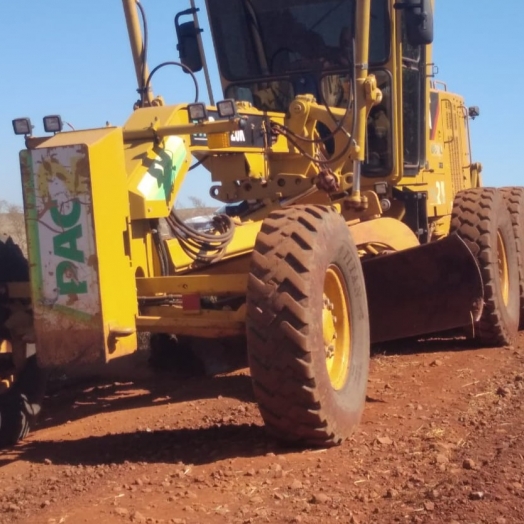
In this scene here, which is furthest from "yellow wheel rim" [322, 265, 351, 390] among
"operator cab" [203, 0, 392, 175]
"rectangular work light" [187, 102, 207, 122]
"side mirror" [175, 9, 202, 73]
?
"side mirror" [175, 9, 202, 73]

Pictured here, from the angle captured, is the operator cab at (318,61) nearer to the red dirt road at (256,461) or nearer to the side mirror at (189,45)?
the side mirror at (189,45)

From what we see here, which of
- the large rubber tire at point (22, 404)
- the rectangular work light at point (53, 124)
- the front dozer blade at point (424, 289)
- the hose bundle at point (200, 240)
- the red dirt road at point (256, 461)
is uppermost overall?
the rectangular work light at point (53, 124)

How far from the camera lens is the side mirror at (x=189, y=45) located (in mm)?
8031

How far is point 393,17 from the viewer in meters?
7.62

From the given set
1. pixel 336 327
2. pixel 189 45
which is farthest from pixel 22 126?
pixel 189 45

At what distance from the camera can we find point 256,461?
4738 millimetres

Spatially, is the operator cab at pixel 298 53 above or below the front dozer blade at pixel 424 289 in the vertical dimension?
above

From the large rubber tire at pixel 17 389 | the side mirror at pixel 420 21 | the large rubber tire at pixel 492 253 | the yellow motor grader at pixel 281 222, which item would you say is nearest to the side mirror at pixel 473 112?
the yellow motor grader at pixel 281 222

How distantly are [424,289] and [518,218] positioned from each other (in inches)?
96.2

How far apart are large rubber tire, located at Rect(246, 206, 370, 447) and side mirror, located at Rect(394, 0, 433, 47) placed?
89.4 inches

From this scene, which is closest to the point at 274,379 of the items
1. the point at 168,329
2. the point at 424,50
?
the point at 168,329

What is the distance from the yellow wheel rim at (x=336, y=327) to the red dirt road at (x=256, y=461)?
1.18 ft

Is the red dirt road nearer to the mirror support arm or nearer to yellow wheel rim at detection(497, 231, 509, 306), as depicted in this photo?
yellow wheel rim at detection(497, 231, 509, 306)

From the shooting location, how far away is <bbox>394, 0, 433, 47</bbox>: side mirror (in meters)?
6.85
